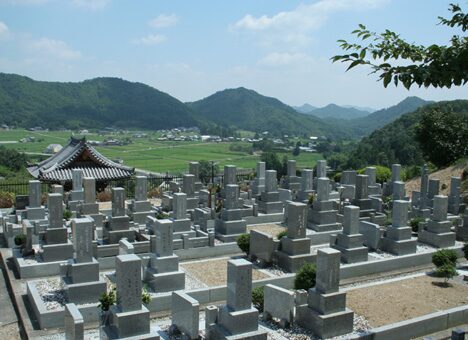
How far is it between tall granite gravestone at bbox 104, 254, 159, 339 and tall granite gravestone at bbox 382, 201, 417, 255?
8.82 metres

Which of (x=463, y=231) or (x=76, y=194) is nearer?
(x=463, y=231)

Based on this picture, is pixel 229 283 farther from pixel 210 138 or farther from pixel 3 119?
pixel 3 119

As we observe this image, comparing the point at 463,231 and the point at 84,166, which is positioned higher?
the point at 84,166

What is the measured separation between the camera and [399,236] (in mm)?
14641

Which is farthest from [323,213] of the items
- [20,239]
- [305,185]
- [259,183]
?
[20,239]

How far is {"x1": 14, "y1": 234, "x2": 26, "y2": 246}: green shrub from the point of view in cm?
1393

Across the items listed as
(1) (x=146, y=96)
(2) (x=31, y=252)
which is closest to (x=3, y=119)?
(1) (x=146, y=96)

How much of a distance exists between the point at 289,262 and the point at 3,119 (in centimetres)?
14429

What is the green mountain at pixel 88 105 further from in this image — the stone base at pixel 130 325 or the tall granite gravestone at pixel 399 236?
the stone base at pixel 130 325

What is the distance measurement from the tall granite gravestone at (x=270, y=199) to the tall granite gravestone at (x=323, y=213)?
2.32 m

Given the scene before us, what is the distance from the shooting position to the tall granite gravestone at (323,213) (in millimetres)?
17516

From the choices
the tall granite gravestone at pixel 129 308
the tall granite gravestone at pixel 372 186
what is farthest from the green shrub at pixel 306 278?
the tall granite gravestone at pixel 372 186

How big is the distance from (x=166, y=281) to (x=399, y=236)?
24.3ft

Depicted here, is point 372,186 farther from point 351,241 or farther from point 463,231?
point 351,241
